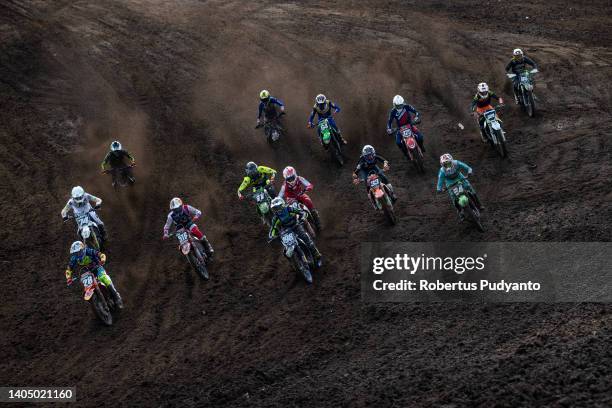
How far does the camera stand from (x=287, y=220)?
1623 centimetres

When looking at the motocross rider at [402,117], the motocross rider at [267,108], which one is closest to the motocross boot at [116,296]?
the motocross rider at [402,117]

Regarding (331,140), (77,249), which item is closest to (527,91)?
(331,140)

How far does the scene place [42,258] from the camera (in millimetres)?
19875

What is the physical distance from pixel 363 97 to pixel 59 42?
47.7 ft

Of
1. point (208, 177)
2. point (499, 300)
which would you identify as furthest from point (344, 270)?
point (208, 177)

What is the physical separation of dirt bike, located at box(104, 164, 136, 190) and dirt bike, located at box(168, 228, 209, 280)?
616 cm

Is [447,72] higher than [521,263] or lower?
higher

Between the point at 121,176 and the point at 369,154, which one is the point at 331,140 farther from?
the point at 121,176

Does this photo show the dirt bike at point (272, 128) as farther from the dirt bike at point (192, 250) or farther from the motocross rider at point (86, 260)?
the motocross rider at point (86, 260)

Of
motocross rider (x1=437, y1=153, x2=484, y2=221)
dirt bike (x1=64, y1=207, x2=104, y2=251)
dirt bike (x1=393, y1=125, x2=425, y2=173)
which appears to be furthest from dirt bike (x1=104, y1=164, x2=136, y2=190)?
motocross rider (x1=437, y1=153, x2=484, y2=221)

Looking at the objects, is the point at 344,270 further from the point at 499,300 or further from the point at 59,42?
the point at 59,42

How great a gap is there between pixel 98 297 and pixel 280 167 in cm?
843

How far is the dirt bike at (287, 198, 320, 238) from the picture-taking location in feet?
56.9

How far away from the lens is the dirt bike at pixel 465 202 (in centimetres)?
1639
